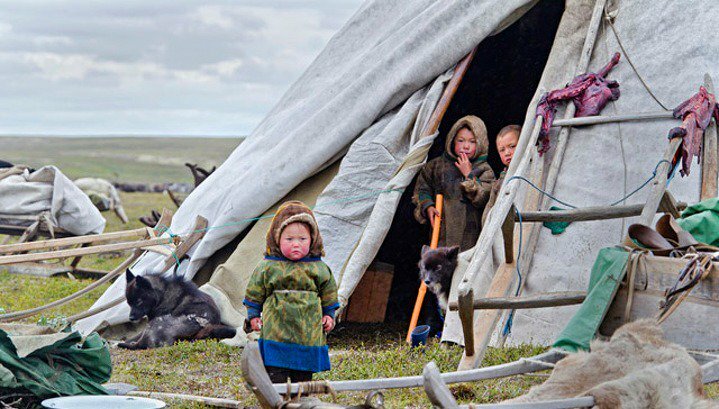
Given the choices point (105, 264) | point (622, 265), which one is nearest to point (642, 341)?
point (622, 265)

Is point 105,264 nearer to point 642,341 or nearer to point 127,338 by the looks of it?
point 127,338

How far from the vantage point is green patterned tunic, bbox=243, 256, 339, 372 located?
5227 millimetres

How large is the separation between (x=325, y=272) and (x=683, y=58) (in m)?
3.33

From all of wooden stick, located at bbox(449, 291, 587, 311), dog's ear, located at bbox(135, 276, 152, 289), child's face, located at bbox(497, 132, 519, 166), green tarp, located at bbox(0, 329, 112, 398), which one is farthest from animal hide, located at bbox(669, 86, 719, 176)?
dog's ear, located at bbox(135, 276, 152, 289)

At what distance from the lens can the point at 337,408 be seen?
11.0ft

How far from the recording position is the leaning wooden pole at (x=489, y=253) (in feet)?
17.9

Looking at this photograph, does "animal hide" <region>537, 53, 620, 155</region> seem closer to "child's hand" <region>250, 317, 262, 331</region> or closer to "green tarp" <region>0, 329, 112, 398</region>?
"child's hand" <region>250, 317, 262, 331</region>

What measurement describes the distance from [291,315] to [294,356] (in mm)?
205

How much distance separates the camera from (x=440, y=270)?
7.15 meters

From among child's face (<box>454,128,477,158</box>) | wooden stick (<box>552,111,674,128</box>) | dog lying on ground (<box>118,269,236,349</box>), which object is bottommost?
dog lying on ground (<box>118,269,236,349</box>)

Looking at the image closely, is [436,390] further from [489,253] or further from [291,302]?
[489,253]

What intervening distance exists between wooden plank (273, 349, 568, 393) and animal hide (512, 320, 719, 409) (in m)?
0.20

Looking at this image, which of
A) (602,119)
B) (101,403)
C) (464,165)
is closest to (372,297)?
(464,165)

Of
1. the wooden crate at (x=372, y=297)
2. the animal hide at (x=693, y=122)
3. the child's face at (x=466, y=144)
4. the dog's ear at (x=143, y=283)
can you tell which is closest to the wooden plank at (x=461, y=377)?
the animal hide at (x=693, y=122)
